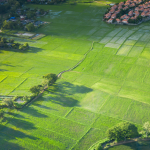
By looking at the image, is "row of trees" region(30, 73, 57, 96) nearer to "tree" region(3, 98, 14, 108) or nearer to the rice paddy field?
the rice paddy field

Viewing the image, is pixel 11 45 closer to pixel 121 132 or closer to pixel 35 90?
pixel 35 90

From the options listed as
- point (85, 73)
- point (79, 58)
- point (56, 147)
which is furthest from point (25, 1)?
point (56, 147)

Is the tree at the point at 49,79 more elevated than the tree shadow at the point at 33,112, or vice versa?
the tree at the point at 49,79

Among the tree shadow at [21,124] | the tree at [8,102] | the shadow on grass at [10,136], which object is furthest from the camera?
the tree at [8,102]

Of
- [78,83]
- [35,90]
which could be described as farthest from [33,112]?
[78,83]

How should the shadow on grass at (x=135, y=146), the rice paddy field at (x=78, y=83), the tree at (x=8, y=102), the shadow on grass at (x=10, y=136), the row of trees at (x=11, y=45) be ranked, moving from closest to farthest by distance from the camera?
the shadow on grass at (x=135, y=146)
the shadow on grass at (x=10, y=136)
the rice paddy field at (x=78, y=83)
the tree at (x=8, y=102)
the row of trees at (x=11, y=45)

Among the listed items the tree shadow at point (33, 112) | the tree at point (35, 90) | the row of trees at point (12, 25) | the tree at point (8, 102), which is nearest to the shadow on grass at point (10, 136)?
the tree shadow at point (33, 112)

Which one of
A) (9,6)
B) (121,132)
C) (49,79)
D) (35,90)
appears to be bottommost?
(121,132)

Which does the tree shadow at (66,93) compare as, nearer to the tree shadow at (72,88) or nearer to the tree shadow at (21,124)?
the tree shadow at (72,88)
